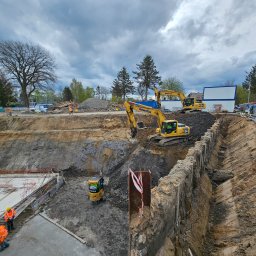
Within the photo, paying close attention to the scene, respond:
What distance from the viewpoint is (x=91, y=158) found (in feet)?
62.7

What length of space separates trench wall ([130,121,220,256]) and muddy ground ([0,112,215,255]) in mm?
4084

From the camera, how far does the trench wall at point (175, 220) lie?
3589 mm

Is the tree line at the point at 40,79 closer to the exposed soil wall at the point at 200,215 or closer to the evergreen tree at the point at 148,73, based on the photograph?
the evergreen tree at the point at 148,73

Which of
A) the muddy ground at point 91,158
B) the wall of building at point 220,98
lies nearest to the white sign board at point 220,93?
the wall of building at point 220,98

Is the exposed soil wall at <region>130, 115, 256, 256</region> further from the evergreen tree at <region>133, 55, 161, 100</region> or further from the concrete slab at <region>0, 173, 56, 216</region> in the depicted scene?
the evergreen tree at <region>133, 55, 161, 100</region>

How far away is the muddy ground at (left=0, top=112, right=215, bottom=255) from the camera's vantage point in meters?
10.6

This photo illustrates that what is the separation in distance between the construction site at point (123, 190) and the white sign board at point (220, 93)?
10.3 metres

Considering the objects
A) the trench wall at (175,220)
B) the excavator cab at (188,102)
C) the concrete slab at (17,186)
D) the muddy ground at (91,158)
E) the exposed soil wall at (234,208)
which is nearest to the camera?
the trench wall at (175,220)


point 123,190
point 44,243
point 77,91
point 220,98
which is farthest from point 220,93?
point 77,91

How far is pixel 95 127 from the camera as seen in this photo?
2488 centimetres

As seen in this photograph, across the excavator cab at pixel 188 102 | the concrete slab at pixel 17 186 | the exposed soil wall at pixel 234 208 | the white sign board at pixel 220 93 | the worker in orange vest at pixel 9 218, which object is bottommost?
the concrete slab at pixel 17 186

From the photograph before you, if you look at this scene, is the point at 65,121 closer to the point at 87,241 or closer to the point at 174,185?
the point at 87,241

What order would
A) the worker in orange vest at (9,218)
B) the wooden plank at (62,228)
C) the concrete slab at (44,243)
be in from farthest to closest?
the worker in orange vest at (9,218) → the wooden plank at (62,228) → the concrete slab at (44,243)

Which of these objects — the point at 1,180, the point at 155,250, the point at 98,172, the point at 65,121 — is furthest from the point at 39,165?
the point at 155,250
